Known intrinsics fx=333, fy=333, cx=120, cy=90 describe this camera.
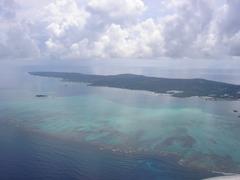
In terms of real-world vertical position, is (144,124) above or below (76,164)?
above

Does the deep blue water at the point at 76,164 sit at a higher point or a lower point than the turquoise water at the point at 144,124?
lower

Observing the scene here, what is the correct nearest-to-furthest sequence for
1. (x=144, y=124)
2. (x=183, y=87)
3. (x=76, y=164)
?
(x=76, y=164)
(x=144, y=124)
(x=183, y=87)

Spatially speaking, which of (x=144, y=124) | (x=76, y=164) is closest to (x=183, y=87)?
(x=144, y=124)

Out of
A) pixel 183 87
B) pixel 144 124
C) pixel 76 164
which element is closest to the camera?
pixel 76 164

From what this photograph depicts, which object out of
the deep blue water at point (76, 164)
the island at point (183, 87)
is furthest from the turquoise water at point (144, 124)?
the island at point (183, 87)

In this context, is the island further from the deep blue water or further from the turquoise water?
the deep blue water

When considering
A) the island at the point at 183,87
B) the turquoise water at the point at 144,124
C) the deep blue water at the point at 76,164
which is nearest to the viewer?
the deep blue water at the point at 76,164

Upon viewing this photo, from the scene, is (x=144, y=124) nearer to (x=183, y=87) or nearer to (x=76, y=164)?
(x=76, y=164)

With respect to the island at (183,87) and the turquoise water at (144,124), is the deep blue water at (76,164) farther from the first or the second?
the island at (183,87)

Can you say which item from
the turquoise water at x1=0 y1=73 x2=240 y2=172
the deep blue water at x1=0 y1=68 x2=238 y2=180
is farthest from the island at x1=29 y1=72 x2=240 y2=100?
the deep blue water at x1=0 y1=68 x2=238 y2=180
